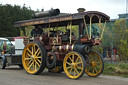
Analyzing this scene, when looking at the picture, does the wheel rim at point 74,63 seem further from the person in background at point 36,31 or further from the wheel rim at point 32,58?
the person in background at point 36,31

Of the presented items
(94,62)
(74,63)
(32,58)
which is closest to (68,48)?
(74,63)

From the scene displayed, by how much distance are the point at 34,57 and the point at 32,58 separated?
0.44 feet

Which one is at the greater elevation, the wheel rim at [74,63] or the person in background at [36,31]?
the person in background at [36,31]

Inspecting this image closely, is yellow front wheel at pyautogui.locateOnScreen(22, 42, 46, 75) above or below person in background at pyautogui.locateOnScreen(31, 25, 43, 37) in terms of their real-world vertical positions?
below

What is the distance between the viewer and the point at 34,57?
34.1 feet

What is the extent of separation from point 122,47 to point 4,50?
7915 mm

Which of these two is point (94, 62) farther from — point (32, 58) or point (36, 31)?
point (36, 31)

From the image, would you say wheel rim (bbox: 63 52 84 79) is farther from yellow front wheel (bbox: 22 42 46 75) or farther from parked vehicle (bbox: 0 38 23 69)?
parked vehicle (bbox: 0 38 23 69)

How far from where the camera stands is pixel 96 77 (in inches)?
384

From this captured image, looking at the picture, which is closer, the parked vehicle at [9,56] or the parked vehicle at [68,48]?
the parked vehicle at [68,48]

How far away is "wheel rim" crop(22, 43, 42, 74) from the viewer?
10.3 m

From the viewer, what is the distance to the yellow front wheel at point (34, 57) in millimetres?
9961

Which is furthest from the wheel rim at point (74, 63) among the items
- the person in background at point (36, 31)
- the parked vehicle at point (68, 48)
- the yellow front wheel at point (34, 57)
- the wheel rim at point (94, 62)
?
the person in background at point (36, 31)

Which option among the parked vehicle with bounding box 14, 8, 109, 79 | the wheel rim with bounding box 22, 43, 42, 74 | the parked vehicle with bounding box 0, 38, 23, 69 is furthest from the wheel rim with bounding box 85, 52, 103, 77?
the parked vehicle with bounding box 0, 38, 23, 69
